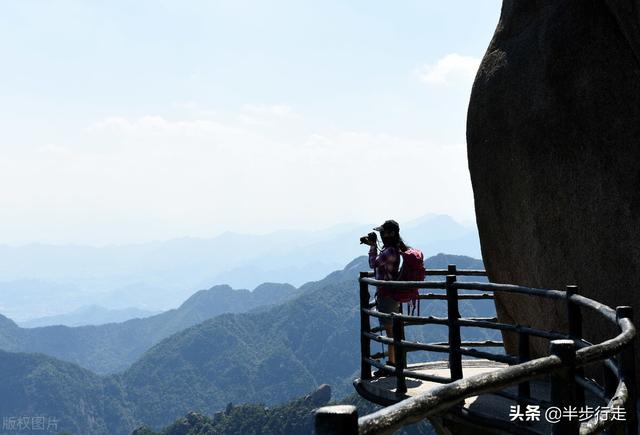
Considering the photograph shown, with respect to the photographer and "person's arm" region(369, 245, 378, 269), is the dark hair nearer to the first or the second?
the photographer

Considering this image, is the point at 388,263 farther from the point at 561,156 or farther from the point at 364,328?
the point at 561,156

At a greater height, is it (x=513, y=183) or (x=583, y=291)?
(x=513, y=183)

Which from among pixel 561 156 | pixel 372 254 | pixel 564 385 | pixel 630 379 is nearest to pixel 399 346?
pixel 372 254

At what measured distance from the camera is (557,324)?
1054 cm

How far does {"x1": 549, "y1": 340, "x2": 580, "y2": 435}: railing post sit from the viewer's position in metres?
4.67

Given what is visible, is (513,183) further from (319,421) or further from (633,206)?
(319,421)

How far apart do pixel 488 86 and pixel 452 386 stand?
9285 millimetres

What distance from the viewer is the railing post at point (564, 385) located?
15.3ft

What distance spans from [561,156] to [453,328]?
2.84 m

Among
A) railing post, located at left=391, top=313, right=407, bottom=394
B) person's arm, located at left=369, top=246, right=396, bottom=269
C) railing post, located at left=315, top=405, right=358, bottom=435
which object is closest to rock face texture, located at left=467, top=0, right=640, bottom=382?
person's arm, located at left=369, top=246, right=396, bottom=269

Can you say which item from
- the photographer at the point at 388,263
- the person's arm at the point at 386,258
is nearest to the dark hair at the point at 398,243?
the photographer at the point at 388,263

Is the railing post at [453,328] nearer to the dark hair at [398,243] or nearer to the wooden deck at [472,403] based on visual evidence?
the wooden deck at [472,403]

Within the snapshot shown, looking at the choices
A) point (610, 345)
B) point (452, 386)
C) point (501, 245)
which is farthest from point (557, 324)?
point (452, 386)

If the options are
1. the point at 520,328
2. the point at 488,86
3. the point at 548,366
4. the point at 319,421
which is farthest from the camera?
the point at 488,86
